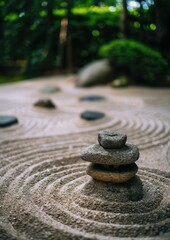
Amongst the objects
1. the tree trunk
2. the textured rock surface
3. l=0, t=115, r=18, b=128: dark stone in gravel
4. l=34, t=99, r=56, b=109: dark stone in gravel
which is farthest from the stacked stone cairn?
the tree trunk

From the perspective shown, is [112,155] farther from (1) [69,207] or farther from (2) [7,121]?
(2) [7,121]

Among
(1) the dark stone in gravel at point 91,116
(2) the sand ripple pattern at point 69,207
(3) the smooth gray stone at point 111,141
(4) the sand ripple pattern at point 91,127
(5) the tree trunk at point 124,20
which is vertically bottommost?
(2) the sand ripple pattern at point 69,207

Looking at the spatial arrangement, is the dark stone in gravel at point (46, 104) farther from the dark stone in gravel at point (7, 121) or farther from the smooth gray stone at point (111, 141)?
the smooth gray stone at point (111, 141)

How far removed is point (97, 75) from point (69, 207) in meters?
8.19

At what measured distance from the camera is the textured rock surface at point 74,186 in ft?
7.44

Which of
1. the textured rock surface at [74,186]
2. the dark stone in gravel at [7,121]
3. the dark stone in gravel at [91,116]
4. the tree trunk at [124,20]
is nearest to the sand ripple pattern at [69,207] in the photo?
the textured rock surface at [74,186]

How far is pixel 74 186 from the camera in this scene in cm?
291

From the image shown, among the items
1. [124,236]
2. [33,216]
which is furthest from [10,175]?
[124,236]

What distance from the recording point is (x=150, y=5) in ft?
34.5

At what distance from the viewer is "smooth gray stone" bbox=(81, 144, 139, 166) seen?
8.58 feet

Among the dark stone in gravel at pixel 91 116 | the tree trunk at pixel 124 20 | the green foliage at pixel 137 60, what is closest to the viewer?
the dark stone in gravel at pixel 91 116

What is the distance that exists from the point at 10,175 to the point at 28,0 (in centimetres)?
1114

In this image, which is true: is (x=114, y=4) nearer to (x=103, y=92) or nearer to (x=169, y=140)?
(x=103, y=92)

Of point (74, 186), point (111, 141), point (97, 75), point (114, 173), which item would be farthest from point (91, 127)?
point (97, 75)
